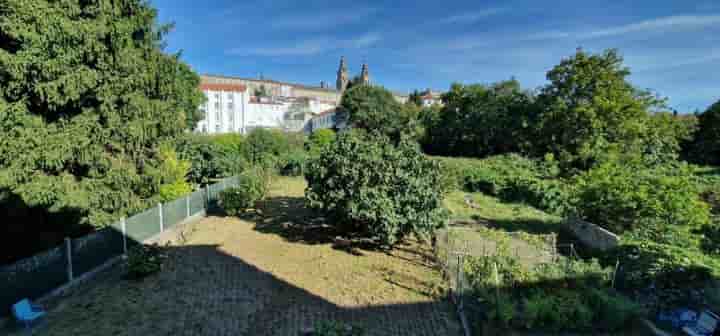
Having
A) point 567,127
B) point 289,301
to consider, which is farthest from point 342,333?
point 567,127

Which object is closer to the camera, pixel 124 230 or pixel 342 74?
pixel 124 230

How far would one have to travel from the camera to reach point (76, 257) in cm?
735

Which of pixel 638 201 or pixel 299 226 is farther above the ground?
pixel 638 201

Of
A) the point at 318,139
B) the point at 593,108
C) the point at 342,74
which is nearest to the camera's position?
the point at 593,108

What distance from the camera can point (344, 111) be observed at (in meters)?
45.1

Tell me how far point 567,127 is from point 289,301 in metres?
25.4

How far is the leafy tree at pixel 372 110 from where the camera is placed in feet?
135

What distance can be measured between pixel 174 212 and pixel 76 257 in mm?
4210

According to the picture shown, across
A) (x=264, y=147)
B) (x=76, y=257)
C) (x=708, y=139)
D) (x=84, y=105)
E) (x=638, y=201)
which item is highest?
(x=84, y=105)

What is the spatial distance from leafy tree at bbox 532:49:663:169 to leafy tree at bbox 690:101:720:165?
881 cm

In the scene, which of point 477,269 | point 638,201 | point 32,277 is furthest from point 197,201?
point 638,201

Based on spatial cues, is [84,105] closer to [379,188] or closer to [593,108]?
[379,188]

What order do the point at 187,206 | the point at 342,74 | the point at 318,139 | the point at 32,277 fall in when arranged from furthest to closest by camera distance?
the point at 342,74 < the point at 318,139 < the point at 187,206 < the point at 32,277

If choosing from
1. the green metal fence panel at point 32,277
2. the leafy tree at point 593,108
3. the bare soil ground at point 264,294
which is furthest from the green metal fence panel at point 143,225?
the leafy tree at point 593,108
